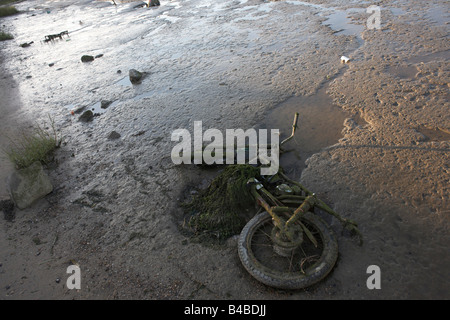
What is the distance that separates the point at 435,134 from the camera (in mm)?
4133

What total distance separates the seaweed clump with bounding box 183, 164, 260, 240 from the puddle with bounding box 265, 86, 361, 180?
87cm

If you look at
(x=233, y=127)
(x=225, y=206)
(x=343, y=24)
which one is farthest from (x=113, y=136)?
(x=343, y=24)

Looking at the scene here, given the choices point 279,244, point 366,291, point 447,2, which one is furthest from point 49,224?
point 447,2

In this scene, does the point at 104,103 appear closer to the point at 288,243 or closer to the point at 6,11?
the point at 288,243

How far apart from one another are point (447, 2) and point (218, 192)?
1079 centimetres

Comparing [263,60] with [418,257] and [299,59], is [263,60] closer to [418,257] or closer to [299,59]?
[299,59]

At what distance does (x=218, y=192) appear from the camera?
358 centimetres

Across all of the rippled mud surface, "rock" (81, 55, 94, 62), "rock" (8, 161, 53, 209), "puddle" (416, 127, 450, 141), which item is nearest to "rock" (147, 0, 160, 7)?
the rippled mud surface

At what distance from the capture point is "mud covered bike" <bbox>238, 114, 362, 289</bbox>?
8.52ft

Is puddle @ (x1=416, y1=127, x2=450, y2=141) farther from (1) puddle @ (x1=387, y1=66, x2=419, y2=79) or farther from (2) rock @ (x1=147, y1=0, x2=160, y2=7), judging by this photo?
(2) rock @ (x1=147, y1=0, x2=160, y2=7)

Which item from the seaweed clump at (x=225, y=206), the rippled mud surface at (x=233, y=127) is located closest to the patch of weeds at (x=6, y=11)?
the rippled mud surface at (x=233, y=127)

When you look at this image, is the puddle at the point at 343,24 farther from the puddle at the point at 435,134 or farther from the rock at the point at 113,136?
the rock at the point at 113,136

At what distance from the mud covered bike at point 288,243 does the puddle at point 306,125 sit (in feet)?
3.01

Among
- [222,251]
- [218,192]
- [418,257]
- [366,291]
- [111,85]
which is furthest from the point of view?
[111,85]
